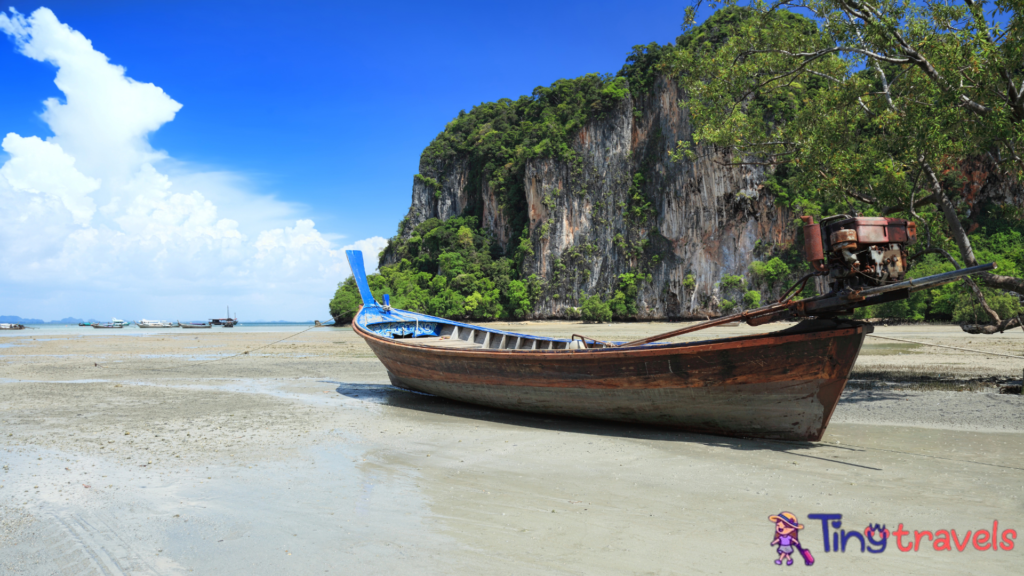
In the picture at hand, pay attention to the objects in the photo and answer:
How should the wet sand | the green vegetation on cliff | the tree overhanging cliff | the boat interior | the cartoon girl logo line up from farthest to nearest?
the green vegetation on cliff
the tree overhanging cliff
the boat interior
the wet sand
the cartoon girl logo

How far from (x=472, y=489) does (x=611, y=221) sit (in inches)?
2143

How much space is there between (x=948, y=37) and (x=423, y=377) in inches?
423

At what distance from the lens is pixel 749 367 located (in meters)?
6.62

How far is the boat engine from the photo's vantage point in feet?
19.1

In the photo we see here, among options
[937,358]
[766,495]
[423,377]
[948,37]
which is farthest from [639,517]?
[937,358]

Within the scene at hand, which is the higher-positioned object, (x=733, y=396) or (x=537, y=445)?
(x=733, y=396)

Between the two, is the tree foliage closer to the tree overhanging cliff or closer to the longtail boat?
the longtail boat

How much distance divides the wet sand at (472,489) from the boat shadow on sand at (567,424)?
6cm

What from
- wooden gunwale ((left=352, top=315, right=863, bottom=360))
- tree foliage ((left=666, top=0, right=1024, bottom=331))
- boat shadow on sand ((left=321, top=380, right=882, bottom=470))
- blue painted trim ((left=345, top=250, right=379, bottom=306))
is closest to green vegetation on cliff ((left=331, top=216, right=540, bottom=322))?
blue painted trim ((left=345, top=250, right=379, bottom=306))

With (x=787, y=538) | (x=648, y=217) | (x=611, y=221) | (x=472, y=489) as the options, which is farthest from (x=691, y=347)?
(x=611, y=221)

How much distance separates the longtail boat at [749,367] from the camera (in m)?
5.89

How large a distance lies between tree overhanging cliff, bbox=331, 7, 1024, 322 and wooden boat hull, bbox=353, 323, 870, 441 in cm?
3299

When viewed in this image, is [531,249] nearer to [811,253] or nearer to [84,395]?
[84,395]

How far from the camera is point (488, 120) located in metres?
81.2
